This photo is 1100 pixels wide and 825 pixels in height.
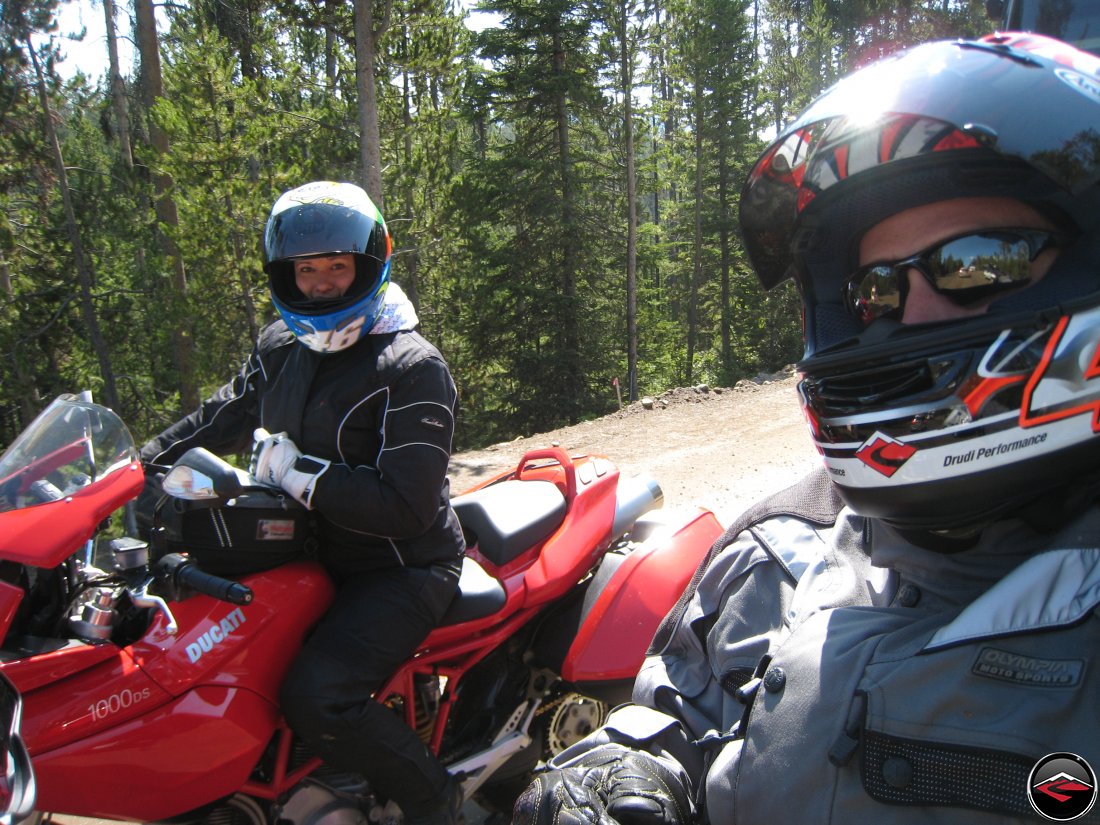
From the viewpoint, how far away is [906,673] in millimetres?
1082

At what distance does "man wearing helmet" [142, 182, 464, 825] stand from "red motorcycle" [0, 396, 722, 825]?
133 mm

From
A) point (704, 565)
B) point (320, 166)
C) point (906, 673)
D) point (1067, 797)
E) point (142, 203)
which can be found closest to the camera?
point (1067, 797)

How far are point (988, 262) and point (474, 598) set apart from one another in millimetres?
1948

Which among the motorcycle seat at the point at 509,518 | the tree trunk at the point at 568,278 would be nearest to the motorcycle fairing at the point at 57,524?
the motorcycle seat at the point at 509,518

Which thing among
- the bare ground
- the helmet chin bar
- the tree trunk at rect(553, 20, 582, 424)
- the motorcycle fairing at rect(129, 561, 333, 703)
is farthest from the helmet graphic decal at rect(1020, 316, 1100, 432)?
the tree trunk at rect(553, 20, 582, 424)

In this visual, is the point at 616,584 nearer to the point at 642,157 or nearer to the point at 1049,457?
the point at 1049,457

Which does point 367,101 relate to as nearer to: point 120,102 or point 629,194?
point 629,194

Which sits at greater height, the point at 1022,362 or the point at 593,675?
the point at 1022,362

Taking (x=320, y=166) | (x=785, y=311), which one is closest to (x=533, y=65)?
(x=320, y=166)

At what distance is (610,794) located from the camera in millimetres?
1314

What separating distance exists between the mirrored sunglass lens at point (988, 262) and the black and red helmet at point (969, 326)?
0.03 metres

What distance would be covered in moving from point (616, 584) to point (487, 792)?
936 millimetres

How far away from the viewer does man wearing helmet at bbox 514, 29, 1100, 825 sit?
40.4 inches

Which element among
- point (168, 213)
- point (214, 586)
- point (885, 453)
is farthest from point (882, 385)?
point (168, 213)
